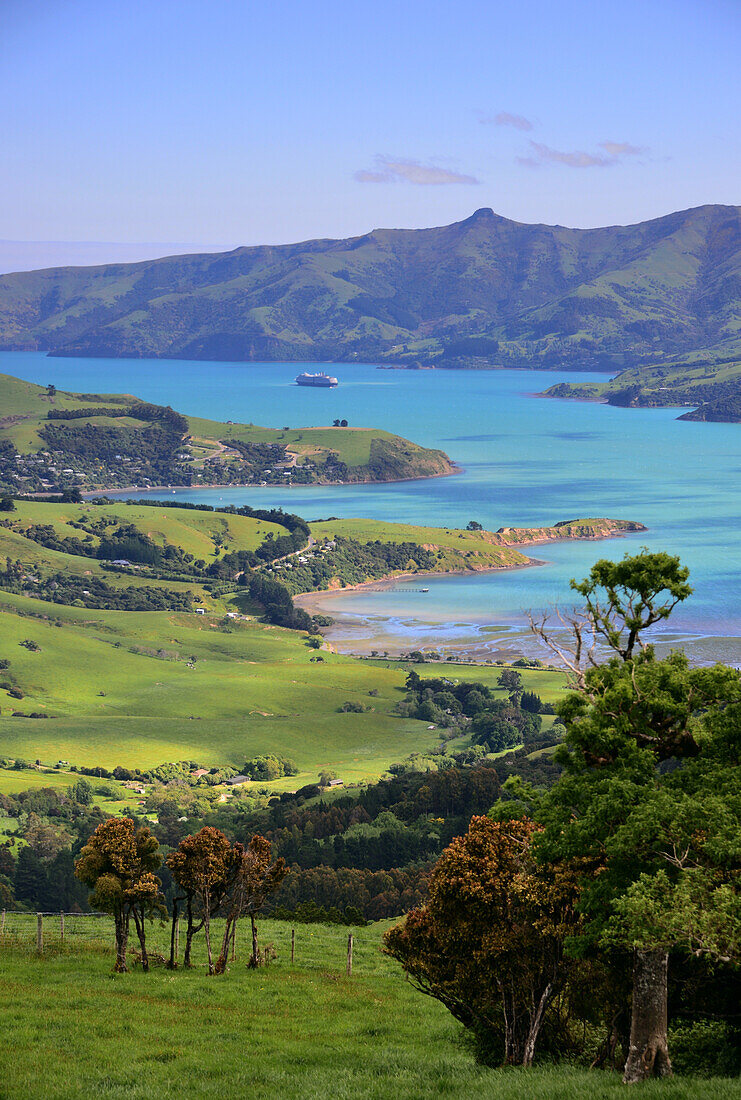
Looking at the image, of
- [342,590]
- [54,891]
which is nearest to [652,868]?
[54,891]

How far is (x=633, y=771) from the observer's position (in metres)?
15.6

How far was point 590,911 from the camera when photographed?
1576cm

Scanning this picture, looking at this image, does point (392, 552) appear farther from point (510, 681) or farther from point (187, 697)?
point (187, 697)

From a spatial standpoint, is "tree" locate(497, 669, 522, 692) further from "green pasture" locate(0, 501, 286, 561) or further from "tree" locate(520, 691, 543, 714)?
"green pasture" locate(0, 501, 286, 561)

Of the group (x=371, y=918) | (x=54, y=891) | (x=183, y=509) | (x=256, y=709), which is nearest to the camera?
(x=371, y=918)

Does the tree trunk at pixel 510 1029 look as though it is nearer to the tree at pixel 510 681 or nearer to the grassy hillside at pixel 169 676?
the grassy hillside at pixel 169 676

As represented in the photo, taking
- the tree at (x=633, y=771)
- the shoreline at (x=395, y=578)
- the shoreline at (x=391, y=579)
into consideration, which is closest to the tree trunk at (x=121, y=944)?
the tree at (x=633, y=771)

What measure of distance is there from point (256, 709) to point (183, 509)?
95224 mm

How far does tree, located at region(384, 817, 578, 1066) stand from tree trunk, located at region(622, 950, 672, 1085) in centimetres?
172

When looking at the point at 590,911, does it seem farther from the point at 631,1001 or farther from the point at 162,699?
the point at 162,699

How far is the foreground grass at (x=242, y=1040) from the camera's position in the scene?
1495 centimetres

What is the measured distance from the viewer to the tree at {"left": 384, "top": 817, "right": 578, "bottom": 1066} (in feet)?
54.5

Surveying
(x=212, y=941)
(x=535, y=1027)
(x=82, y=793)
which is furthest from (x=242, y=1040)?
(x=82, y=793)

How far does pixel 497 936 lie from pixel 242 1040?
486 centimetres
